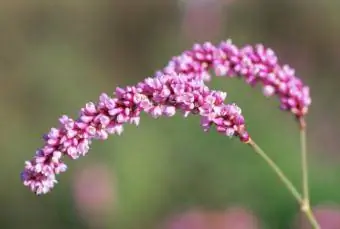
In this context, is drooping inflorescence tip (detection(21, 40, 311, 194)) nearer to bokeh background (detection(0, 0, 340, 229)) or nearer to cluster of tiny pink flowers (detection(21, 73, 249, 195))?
cluster of tiny pink flowers (detection(21, 73, 249, 195))

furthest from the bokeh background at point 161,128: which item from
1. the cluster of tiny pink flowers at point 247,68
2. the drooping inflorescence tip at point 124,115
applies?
the drooping inflorescence tip at point 124,115

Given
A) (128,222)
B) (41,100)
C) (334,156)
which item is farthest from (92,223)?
(41,100)

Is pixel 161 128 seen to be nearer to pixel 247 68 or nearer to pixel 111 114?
pixel 247 68

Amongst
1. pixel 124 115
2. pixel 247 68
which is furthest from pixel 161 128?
pixel 124 115

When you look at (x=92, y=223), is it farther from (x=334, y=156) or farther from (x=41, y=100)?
(x=41, y=100)

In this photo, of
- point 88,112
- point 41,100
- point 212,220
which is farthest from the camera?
point 41,100

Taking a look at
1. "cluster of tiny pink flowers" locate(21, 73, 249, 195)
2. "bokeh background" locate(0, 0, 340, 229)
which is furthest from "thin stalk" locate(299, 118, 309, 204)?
"bokeh background" locate(0, 0, 340, 229)
